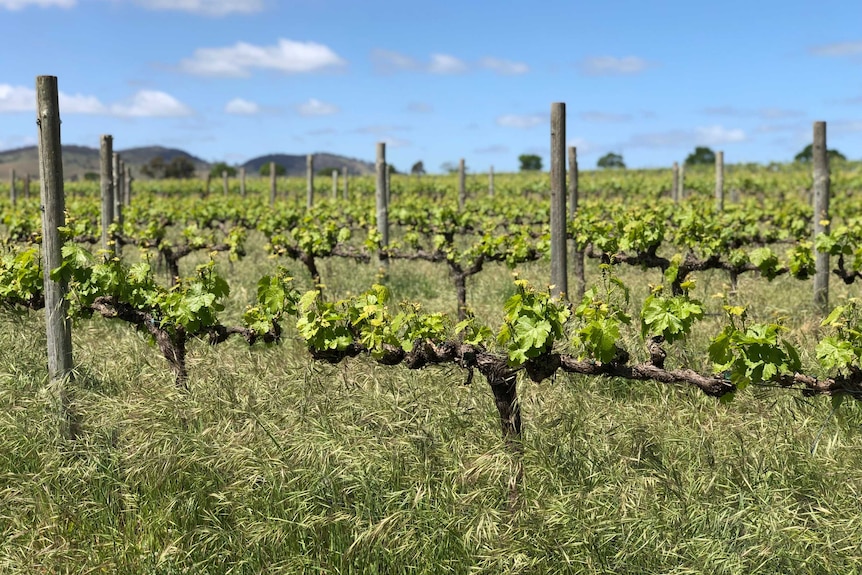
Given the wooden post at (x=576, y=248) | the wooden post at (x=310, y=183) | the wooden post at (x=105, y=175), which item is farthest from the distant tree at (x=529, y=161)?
the wooden post at (x=105, y=175)

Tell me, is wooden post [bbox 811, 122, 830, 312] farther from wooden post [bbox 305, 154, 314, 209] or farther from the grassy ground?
wooden post [bbox 305, 154, 314, 209]

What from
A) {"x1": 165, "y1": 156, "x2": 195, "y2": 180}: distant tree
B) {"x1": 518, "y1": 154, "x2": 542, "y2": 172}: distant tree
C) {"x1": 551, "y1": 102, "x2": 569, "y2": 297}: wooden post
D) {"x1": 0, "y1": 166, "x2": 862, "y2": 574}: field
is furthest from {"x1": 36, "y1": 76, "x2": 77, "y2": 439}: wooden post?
{"x1": 518, "y1": 154, "x2": 542, "y2": 172}: distant tree

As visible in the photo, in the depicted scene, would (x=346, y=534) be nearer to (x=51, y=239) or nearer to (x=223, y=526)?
(x=223, y=526)

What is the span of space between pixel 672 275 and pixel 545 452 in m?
2.78

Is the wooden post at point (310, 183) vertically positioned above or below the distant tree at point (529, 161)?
below

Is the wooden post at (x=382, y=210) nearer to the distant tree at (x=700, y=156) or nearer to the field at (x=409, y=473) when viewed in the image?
the field at (x=409, y=473)

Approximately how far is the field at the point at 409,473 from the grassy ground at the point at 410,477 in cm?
1

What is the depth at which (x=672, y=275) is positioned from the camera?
6.52 m

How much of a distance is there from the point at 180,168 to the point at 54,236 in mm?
74220

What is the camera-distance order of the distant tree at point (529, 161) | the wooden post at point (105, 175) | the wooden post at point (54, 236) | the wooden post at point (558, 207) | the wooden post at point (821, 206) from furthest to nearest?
1. the distant tree at point (529, 161)
2. the wooden post at point (105, 175)
3. the wooden post at point (821, 206)
4. the wooden post at point (558, 207)
5. the wooden post at point (54, 236)

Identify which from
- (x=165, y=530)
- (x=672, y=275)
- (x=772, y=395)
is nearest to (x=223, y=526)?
(x=165, y=530)

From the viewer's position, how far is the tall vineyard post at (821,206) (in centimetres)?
888

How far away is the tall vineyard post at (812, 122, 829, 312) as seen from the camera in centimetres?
888

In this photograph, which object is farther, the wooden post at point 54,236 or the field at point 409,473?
the wooden post at point 54,236
